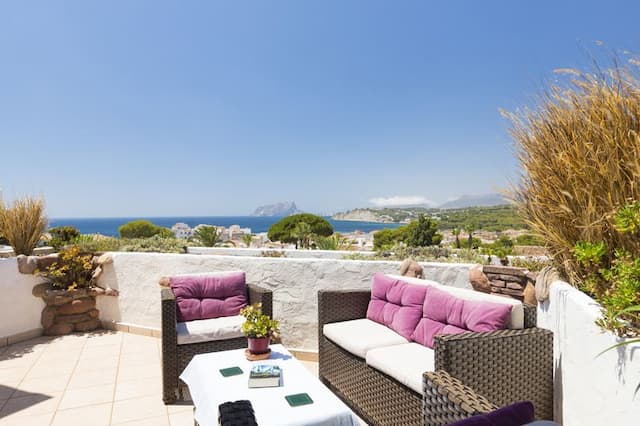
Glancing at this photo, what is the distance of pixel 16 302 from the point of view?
173 inches

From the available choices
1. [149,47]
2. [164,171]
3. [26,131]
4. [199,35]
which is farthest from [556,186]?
[164,171]

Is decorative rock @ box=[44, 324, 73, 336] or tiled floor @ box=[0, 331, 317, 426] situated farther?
decorative rock @ box=[44, 324, 73, 336]

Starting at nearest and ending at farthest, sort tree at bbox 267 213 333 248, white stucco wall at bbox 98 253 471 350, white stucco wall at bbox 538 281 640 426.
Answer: white stucco wall at bbox 538 281 640 426
white stucco wall at bbox 98 253 471 350
tree at bbox 267 213 333 248

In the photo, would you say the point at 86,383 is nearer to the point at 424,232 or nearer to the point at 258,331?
the point at 258,331

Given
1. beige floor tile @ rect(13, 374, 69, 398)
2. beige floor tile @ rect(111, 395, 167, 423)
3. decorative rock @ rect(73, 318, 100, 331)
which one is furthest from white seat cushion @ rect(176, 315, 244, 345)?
decorative rock @ rect(73, 318, 100, 331)

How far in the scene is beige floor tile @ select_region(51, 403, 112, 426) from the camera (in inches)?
102

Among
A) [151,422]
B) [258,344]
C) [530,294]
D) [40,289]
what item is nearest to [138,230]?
[40,289]

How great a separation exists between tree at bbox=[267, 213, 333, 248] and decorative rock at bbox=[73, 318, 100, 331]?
1285 centimetres

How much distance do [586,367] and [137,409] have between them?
3.00 metres

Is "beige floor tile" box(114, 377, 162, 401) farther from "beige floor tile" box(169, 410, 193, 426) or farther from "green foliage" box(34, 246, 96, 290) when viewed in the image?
"green foliage" box(34, 246, 96, 290)

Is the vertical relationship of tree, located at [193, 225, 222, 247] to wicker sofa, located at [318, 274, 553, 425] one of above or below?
above

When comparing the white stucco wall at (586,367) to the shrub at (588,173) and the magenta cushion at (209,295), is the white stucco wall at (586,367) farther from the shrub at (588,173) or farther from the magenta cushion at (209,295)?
the magenta cushion at (209,295)

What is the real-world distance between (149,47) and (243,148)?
30.2 metres

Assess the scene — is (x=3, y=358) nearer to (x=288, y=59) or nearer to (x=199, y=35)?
(x=199, y=35)
